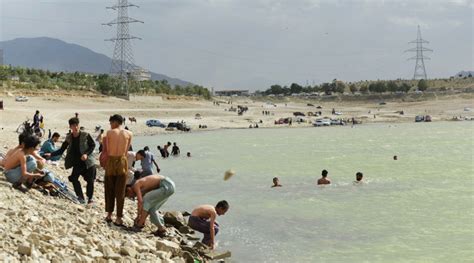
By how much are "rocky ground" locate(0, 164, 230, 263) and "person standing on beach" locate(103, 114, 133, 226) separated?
1.92ft

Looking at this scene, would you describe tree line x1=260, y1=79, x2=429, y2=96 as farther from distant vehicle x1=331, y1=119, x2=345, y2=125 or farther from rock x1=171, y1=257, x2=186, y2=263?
rock x1=171, y1=257, x2=186, y2=263

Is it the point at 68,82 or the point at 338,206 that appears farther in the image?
the point at 68,82

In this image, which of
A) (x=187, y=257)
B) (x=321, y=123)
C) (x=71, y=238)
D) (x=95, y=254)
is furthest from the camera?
(x=321, y=123)

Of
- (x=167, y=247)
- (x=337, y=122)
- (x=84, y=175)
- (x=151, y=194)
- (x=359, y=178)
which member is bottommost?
(x=359, y=178)

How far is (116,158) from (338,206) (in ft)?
29.8

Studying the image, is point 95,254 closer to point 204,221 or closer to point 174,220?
point 204,221

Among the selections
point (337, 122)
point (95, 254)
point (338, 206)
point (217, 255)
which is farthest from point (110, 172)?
point (337, 122)

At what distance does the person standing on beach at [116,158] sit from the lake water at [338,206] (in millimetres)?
2749

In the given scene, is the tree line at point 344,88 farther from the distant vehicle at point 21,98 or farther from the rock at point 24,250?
the rock at point 24,250

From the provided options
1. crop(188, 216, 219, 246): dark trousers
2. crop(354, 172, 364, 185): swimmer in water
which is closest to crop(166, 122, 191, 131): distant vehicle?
crop(354, 172, 364, 185): swimmer in water

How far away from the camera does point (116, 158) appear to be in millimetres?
9070

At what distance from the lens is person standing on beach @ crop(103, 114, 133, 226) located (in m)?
9.01

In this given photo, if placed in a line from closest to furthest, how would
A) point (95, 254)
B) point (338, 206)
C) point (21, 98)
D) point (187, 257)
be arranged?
point (95, 254) < point (187, 257) < point (338, 206) < point (21, 98)

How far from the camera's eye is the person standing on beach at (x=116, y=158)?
9008mm
